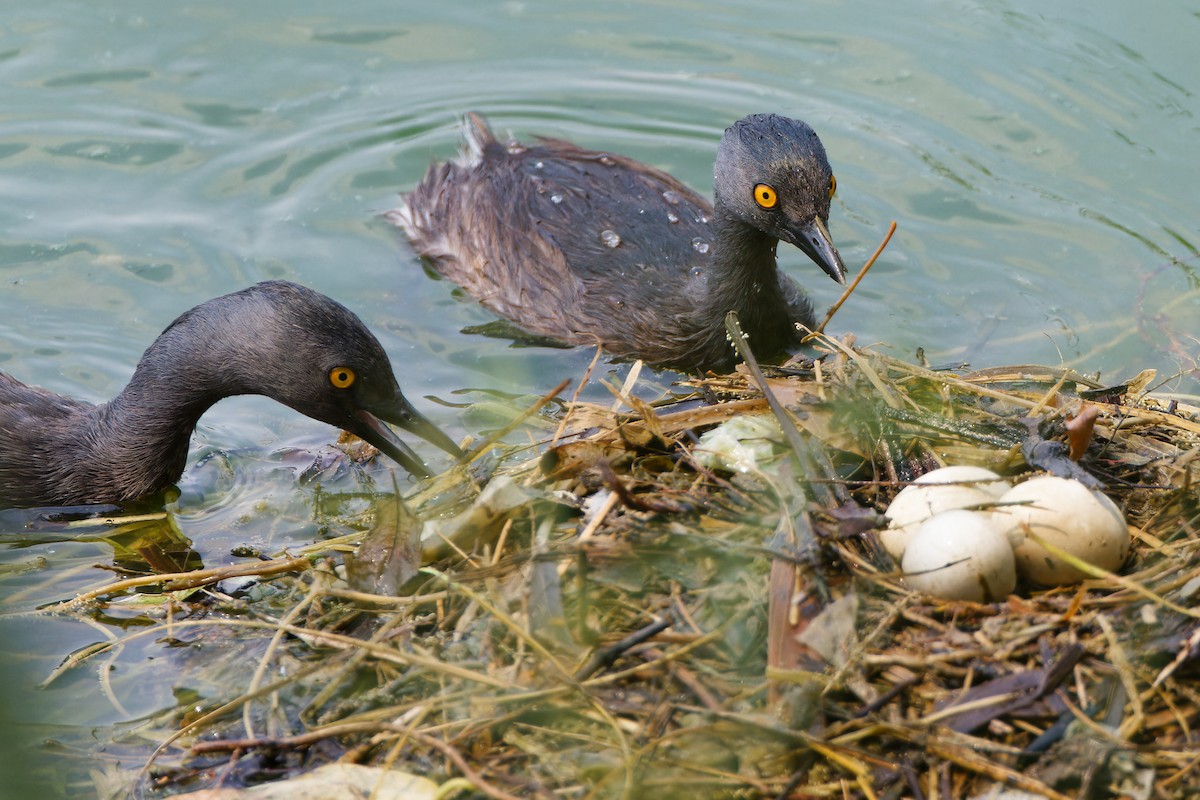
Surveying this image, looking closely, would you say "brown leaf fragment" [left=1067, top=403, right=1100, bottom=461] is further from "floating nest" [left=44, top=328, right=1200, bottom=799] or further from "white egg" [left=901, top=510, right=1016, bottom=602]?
"white egg" [left=901, top=510, right=1016, bottom=602]

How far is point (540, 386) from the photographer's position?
286 inches

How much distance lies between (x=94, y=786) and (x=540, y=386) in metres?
3.83

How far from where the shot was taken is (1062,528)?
11.9 feet

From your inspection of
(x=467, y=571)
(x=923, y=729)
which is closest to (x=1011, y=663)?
→ (x=923, y=729)

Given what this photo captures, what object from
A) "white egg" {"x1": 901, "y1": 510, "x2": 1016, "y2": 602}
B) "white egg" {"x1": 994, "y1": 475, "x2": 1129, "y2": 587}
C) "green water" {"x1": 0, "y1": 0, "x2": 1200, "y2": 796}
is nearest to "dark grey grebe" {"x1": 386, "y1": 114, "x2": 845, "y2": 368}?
"green water" {"x1": 0, "y1": 0, "x2": 1200, "y2": 796}

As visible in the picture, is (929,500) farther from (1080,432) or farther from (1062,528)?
(1080,432)

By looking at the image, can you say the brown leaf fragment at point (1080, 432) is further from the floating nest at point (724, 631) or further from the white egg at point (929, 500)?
the white egg at point (929, 500)

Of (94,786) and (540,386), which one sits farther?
(540,386)

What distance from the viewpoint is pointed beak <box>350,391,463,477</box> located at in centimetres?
555

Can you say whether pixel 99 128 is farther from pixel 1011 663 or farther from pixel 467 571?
pixel 1011 663

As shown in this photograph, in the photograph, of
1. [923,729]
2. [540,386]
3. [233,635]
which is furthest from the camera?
[540,386]

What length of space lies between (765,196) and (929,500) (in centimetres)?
312

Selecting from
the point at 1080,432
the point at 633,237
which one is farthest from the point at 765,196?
the point at 1080,432

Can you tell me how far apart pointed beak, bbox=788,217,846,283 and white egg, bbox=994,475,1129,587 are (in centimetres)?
266
